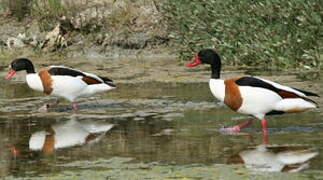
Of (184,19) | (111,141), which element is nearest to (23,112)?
(111,141)

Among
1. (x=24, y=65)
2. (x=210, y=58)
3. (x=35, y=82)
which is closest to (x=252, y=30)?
(x=24, y=65)

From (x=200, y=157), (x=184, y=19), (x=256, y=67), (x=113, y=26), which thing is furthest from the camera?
(x=113, y=26)

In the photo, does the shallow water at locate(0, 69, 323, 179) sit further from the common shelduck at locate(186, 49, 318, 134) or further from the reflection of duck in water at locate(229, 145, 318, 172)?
the common shelduck at locate(186, 49, 318, 134)

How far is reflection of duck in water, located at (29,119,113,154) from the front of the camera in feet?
38.5

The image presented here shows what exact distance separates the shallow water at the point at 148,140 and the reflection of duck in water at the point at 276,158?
0.4 inches

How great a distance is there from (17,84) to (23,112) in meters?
5.26

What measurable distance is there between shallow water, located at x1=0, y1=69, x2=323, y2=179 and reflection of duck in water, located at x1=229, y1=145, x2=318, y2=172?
0.01 meters

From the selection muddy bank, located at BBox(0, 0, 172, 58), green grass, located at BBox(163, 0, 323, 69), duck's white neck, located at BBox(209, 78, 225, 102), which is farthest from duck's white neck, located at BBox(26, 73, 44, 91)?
muddy bank, located at BBox(0, 0, 172, 58)

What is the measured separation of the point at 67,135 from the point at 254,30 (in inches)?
367

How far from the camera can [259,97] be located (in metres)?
12.0

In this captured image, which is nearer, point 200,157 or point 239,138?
point 200,157

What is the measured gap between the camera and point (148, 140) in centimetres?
1180

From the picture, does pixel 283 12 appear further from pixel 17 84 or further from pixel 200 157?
pixel 200 157

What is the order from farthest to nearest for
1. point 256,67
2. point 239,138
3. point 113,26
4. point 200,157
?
point 113,26
point 256,67
point 239,138
point 200,157
